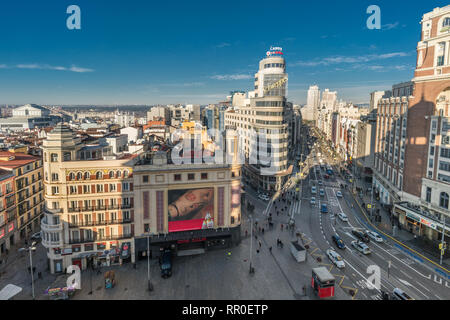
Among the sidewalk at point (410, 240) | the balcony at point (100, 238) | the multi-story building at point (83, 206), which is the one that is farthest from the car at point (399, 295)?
the balcony at point (100, 238)

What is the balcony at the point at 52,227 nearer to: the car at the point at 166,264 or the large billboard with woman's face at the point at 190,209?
the car at the point at 166,264

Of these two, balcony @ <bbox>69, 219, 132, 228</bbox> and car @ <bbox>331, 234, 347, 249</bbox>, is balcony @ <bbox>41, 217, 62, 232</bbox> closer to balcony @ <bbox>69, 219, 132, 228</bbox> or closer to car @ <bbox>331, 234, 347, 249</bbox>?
balcony @ <bbox>69, 219, 132, 228</bbox>

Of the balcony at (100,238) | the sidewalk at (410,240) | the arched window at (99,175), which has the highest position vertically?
the arched window at (99,175)

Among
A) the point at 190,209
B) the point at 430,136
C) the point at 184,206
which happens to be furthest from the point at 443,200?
the point at 184,206

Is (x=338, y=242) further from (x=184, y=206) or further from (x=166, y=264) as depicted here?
(x=166, y=264)

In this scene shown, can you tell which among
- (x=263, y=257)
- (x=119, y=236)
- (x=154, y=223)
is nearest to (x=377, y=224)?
(x=263, y=257)

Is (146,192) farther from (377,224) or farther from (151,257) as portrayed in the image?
(377,224)
